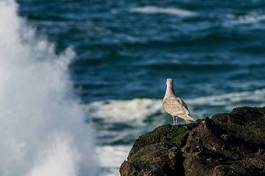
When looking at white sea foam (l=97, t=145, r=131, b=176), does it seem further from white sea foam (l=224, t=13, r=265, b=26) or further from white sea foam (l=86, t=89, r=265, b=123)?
white sea foam (l=224, t=13, r=265, b=26)

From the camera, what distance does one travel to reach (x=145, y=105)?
37.2 meters

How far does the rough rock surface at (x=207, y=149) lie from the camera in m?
11.7

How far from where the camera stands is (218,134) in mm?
12672

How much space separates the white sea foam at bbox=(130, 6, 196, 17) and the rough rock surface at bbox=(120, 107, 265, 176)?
45833 mm

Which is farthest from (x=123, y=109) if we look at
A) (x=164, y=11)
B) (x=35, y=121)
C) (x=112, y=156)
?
(x=164, y=11)

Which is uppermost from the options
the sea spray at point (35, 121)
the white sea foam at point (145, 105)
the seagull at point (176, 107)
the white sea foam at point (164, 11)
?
the seagull at point (176, 107)

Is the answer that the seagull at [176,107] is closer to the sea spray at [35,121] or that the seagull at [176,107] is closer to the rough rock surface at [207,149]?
the rough rock surface at [207,149]

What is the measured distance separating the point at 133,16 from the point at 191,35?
6844 millimetres

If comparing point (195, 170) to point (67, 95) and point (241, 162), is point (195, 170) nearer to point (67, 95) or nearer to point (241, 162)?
point (241, 162)

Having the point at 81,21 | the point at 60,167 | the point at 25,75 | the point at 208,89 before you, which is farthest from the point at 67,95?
the point at 81,21

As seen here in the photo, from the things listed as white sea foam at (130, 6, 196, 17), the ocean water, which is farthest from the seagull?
white sea foam at (130, 6, 196, 17)

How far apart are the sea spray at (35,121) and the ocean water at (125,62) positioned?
0.08 m

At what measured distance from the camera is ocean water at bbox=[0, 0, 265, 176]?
96.0ft

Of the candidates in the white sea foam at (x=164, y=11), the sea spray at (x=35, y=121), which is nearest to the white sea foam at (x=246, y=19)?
the white sea foam at (x=164, y=11)
